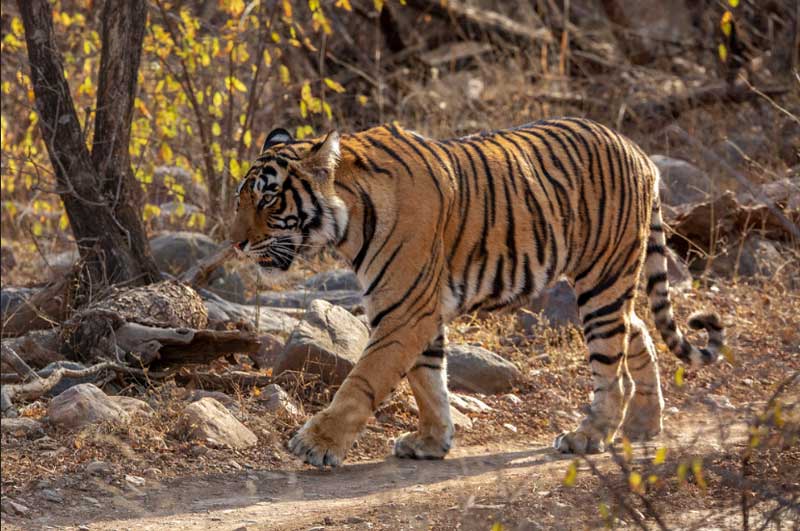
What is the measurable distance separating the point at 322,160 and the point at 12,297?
3.15m

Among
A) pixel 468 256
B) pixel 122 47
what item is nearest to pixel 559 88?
pixel 122 47

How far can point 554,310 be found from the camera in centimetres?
816

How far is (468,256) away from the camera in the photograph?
5.81 m

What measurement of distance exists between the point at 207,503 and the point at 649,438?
2.48 m

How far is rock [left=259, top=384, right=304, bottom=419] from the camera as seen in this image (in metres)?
6.15

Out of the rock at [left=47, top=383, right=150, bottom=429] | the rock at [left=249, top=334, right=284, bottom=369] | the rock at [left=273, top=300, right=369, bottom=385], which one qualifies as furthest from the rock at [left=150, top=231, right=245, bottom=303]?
the rock at [left=47, top=383, right=150, bottom=429]

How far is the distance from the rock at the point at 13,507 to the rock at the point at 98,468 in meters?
0.45

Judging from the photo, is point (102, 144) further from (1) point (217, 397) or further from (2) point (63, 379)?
(1) point (217, 397)

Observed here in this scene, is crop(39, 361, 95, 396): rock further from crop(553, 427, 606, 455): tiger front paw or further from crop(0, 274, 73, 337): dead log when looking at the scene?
crop(553, 427, 606, 455): tiger front paw

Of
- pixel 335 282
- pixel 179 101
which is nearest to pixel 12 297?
pixel 335 282

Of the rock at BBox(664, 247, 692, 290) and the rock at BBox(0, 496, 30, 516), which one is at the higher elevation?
the rock at BBox(0, 496, 30, 516)

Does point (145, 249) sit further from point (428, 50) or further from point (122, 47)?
point (428, 50)

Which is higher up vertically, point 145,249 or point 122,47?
point 122,47

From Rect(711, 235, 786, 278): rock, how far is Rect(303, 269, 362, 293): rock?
275 cm
